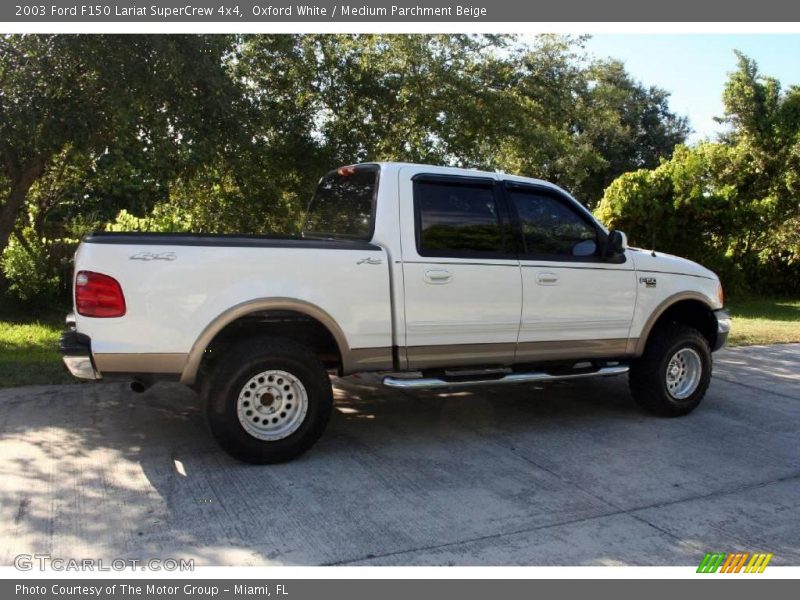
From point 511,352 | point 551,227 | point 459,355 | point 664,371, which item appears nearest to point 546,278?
point 551,227

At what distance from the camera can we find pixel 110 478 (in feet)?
15.4

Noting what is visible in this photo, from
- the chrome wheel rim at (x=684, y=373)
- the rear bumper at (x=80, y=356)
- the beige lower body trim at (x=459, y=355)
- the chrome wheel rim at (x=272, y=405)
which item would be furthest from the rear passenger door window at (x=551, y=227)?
the rear bumper at (x=80, y=356)

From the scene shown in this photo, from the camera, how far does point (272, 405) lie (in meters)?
4.98

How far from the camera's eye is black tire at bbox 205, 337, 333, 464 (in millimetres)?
4762

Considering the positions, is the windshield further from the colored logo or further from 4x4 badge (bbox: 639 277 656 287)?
the colored logo

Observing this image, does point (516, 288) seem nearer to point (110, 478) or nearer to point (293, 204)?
point (110, 478)

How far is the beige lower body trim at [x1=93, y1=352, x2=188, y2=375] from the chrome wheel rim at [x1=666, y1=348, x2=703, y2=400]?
4.24 m

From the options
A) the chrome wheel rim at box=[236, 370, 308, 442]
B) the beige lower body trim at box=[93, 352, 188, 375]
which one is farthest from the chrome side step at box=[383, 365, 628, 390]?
the beige lower body trim at box=[93, 352, 188, 375]

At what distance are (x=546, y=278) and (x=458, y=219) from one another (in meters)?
0.86

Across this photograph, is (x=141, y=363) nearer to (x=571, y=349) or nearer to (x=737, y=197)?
(x=571, y=349)

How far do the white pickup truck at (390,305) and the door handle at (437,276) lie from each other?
17 mm

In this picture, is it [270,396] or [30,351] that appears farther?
[30,351]

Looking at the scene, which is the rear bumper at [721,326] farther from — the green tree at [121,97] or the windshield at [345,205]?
the green tree at [121,97]

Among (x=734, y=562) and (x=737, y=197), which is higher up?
(x=737, y=197)
